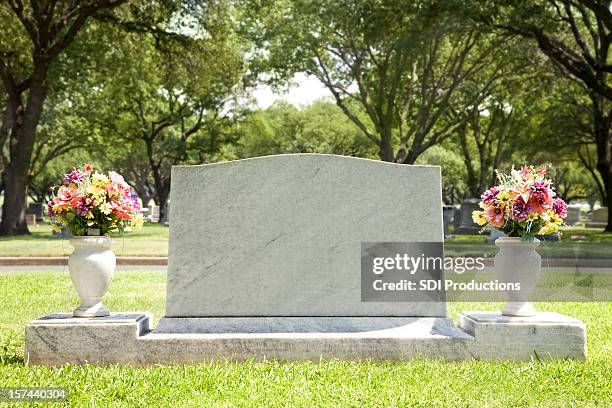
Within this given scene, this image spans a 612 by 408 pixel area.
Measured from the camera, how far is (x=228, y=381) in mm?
5332

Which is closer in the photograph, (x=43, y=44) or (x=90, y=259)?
(x=90, y=259)

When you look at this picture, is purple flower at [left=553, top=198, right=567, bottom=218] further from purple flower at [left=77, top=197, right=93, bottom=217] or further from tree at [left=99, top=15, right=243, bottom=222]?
tree at [left=99, top=15, right=243, bottom=222]

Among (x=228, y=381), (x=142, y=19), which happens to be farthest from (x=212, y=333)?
(x=142, y=19)

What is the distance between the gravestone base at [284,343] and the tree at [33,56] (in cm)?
1980

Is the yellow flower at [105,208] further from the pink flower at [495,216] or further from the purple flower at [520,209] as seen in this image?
the purple flower at [520,209]

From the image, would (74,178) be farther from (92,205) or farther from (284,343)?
(284,343)

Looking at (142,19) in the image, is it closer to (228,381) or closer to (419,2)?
(419,2)

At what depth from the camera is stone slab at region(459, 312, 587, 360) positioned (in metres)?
6.07

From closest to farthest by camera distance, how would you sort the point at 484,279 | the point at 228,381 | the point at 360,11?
1. the point at 228,381
2. the point at 484,279
3. the point at 360,11

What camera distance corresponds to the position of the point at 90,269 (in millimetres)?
6020

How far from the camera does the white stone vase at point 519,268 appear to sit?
6121mm

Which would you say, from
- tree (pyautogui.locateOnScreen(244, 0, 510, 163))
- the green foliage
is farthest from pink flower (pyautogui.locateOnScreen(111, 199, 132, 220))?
the green foliage

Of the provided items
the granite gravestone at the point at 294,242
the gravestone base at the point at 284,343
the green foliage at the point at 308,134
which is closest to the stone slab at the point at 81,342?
the gravestone base at the point at 284,343

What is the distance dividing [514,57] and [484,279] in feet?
51.6
